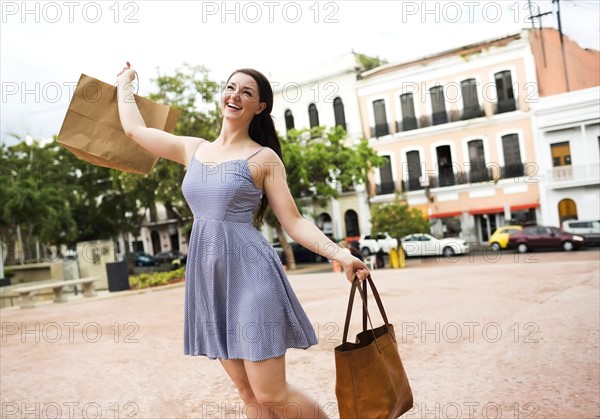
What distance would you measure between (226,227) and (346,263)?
471 mm

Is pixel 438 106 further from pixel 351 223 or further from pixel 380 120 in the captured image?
pixel 351 223

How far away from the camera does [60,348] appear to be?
7.15 m

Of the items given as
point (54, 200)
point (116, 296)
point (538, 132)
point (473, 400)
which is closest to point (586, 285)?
point (473, 400)

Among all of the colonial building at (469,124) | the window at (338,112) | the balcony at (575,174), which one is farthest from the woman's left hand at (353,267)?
the window at (338,112)

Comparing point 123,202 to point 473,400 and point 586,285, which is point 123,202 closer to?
point 586,285

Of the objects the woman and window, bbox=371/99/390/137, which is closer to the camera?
the woman

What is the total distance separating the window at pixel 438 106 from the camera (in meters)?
28.8

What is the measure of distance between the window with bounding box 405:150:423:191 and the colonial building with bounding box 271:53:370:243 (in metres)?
2.52

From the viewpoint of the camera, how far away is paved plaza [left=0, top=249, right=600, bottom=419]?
383 cm

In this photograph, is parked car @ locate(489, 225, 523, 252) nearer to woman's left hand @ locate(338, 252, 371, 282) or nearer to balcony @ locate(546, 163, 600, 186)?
balcony @ locate(546, 163, 600, 186)

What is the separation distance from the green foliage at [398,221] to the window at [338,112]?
11250 millimetres

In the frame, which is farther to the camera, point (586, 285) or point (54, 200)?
point (54, 200)

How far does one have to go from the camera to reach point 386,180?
101 feet

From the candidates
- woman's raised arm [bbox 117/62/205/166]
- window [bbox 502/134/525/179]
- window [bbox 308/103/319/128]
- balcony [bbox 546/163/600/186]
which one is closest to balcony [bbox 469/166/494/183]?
window [bbox 502/134/525/179]
